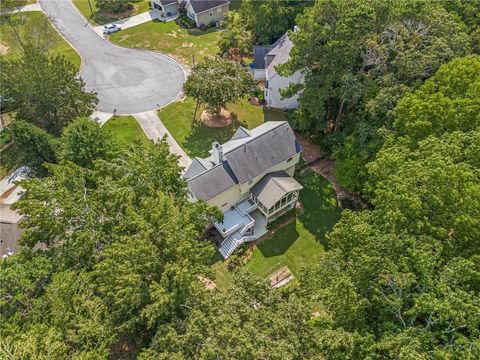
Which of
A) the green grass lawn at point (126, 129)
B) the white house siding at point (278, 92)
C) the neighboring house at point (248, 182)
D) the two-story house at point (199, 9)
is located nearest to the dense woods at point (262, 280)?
the neighboring house at point (248, 182)

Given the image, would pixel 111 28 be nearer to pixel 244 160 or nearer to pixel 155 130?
Answer: pixel 155 130

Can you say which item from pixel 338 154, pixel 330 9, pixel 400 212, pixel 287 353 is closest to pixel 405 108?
pixel 338 154

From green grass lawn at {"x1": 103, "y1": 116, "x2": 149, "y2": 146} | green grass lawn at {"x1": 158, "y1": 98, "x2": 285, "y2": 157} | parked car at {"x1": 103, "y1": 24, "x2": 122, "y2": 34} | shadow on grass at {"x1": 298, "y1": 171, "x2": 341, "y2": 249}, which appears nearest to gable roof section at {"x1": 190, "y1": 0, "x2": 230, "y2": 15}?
parked car at {"x1": 103, "y1": 24, "x2": 122, "y2": 34}

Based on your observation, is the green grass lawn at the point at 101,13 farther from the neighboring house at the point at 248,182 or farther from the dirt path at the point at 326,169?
the neighboring house at the point at 248,182

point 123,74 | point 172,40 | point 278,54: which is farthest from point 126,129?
point 172,40

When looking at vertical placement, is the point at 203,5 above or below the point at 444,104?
above

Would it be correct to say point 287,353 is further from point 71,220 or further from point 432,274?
point 71,220

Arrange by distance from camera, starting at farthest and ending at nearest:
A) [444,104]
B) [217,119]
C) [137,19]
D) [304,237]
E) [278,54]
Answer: [137,19], [278,54], [217,119], [304,237], [444,104]

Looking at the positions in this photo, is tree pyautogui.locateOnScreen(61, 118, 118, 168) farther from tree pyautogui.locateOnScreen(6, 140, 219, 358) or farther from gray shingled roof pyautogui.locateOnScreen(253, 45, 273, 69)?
gray shingled roof pyautogui.locateOnScreen(253, 45, 273, 69)
